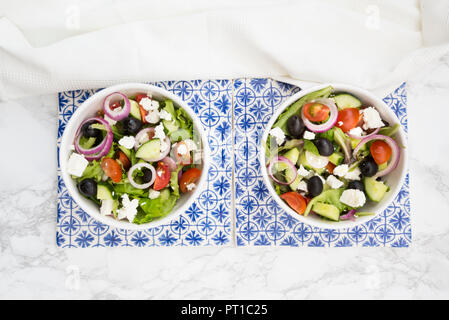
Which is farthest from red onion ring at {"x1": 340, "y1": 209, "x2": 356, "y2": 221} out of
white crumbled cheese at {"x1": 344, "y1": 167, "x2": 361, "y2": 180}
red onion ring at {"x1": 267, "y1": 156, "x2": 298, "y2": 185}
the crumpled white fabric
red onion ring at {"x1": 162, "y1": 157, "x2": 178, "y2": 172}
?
red onion ring at {"x1": 162, "y1": 157, "x2": 178, "y2": 172}

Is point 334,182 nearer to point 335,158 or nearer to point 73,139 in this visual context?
point 335,158

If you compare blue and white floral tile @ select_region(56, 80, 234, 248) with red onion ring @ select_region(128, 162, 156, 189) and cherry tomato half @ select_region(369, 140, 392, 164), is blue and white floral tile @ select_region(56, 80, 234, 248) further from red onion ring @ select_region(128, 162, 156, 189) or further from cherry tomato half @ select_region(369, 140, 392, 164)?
cherry tomato half @ select_region(369, 140, 392, 164)

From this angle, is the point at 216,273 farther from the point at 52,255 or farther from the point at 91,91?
the point at 91,91

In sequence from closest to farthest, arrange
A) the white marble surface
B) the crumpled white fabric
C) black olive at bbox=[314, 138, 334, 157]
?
black olive at bbox=[314, 138, 334, 157] < the crumpled white fabric < the white marble surface

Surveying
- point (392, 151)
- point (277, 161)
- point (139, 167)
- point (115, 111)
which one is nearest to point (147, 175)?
point (139, 167)

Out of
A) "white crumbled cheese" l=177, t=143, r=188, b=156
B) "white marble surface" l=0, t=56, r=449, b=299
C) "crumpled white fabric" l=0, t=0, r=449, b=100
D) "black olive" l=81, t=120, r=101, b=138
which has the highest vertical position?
"crumpled white fabric" l=0, t=0, r=449, b=100

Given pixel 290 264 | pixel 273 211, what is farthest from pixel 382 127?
pixel 290 264
